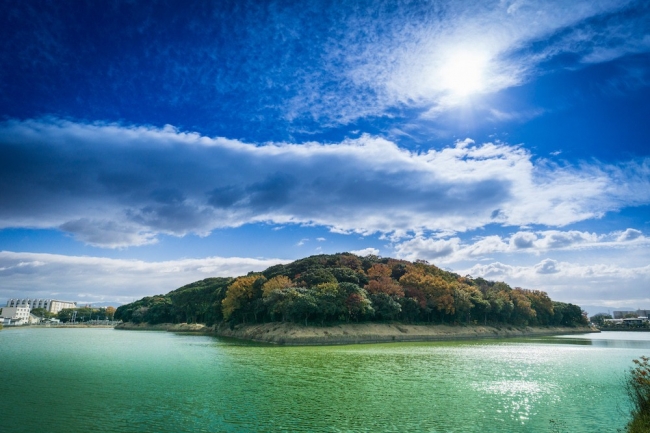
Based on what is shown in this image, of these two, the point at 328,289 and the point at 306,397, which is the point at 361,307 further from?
the point at 306,397

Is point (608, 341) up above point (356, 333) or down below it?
below

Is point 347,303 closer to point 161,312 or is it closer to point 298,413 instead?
point 298,413

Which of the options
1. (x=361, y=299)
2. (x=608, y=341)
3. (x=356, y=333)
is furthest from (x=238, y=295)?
(x=608, y=341)

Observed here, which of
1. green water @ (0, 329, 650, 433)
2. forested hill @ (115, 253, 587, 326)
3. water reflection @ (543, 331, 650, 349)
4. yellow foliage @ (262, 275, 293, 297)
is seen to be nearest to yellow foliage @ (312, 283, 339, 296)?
forested hill @ (115, 253, 587, 326)

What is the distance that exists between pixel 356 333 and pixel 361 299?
6.66m

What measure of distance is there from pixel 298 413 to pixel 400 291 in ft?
245

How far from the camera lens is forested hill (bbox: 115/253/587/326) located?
77000 mm

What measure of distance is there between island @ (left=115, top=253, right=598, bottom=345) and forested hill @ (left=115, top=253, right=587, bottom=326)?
0.21 m

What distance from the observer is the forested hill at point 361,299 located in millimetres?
77000

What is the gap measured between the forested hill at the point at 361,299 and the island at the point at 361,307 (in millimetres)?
212

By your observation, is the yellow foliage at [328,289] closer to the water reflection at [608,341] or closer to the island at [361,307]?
the island at [361,307]

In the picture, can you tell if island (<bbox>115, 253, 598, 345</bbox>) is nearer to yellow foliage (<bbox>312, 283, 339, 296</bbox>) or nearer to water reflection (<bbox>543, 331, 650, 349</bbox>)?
yellow foliage (<bbox>312, 283, 339, 296</bbox>)

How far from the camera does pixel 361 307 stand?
77438mm

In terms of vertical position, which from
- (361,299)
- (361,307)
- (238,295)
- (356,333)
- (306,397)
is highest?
(238,295)
